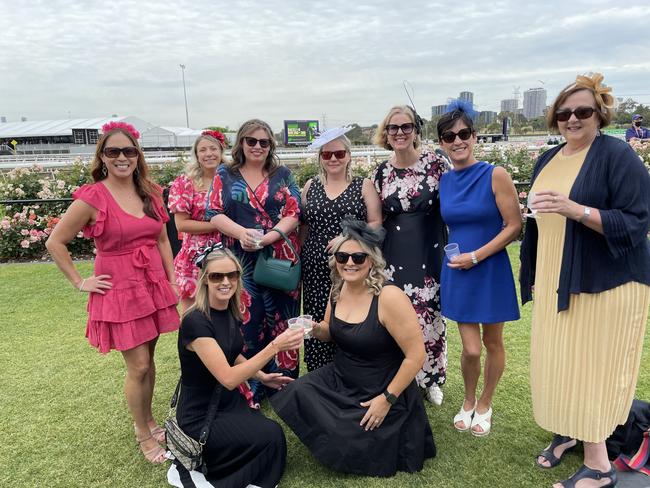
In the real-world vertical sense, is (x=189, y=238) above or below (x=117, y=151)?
below

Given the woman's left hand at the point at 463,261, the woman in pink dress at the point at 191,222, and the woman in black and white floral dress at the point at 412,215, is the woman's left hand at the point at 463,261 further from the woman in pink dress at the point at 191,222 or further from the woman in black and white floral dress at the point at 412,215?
the woman in pink dress at the point at 191,222

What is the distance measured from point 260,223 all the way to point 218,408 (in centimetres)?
131

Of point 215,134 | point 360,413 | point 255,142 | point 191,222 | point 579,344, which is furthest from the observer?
Result: point 215,134

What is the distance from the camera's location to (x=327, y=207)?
3346mm

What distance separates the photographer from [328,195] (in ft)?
11.1

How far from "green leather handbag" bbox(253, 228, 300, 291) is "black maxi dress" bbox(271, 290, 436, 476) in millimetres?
555

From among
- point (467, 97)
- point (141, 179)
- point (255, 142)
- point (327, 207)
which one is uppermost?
point (467, 97)

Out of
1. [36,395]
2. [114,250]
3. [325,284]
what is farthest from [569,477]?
[36,395]

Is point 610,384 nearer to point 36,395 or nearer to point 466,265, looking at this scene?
point 466,265

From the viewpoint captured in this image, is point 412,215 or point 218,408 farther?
point 412,215

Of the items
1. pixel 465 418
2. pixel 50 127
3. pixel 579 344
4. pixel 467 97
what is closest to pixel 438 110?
pixel 467 97

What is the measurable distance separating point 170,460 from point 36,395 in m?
1.78

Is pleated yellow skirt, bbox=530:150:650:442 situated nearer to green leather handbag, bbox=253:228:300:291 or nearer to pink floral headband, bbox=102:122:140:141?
green leather handbag, bbox=253:228:300:291

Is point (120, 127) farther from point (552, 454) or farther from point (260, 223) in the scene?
point (552, 454)
